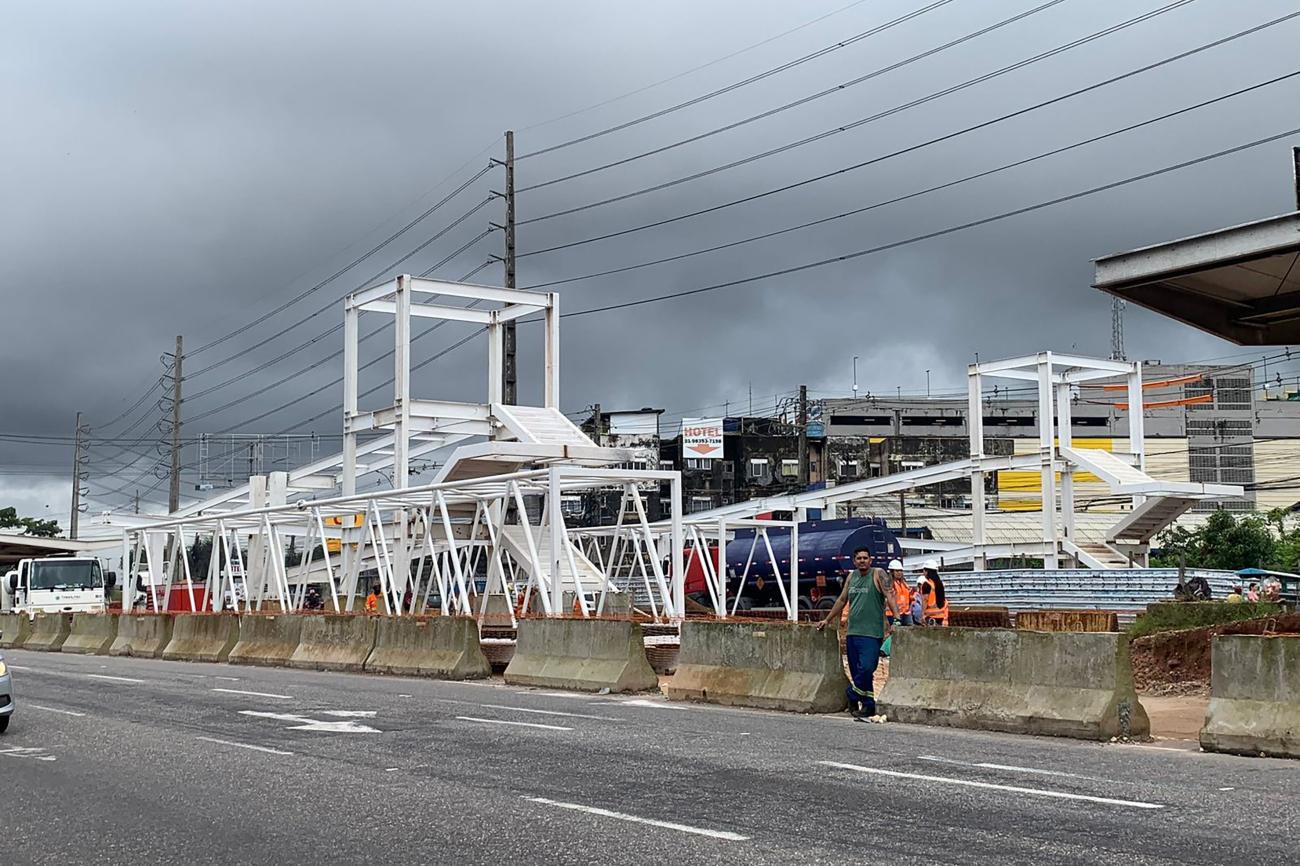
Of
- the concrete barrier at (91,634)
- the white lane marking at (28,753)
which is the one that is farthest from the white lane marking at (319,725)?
the concrete barrier at (91,634)

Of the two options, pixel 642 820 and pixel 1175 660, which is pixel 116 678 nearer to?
pixel 1175 660

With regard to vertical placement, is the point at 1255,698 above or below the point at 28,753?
above

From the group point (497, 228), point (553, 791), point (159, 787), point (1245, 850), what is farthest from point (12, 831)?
point (497, 228)

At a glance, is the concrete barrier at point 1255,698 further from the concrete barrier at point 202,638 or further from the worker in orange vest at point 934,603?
the concrete barrier at point 202,638

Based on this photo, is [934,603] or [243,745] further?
[934,603]

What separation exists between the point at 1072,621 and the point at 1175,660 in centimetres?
500

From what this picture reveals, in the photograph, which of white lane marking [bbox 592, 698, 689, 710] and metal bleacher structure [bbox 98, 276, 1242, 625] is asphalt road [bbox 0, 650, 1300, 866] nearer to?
white lane marking [bbox 592, 698, 689, 710]

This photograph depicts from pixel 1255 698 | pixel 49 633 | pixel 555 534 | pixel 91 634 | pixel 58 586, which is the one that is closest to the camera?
pixel 1255 698

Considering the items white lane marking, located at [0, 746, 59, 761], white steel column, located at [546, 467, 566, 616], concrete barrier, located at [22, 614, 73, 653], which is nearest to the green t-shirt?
white lane marking, located at [0, 746, 59, 761]

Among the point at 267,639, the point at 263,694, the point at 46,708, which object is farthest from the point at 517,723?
the point at 267,639

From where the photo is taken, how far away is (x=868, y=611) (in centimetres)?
1489

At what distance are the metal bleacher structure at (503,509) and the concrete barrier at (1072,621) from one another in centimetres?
654

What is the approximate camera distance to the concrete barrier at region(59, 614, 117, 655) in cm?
3504

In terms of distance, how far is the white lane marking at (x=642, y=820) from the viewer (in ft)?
26.2
